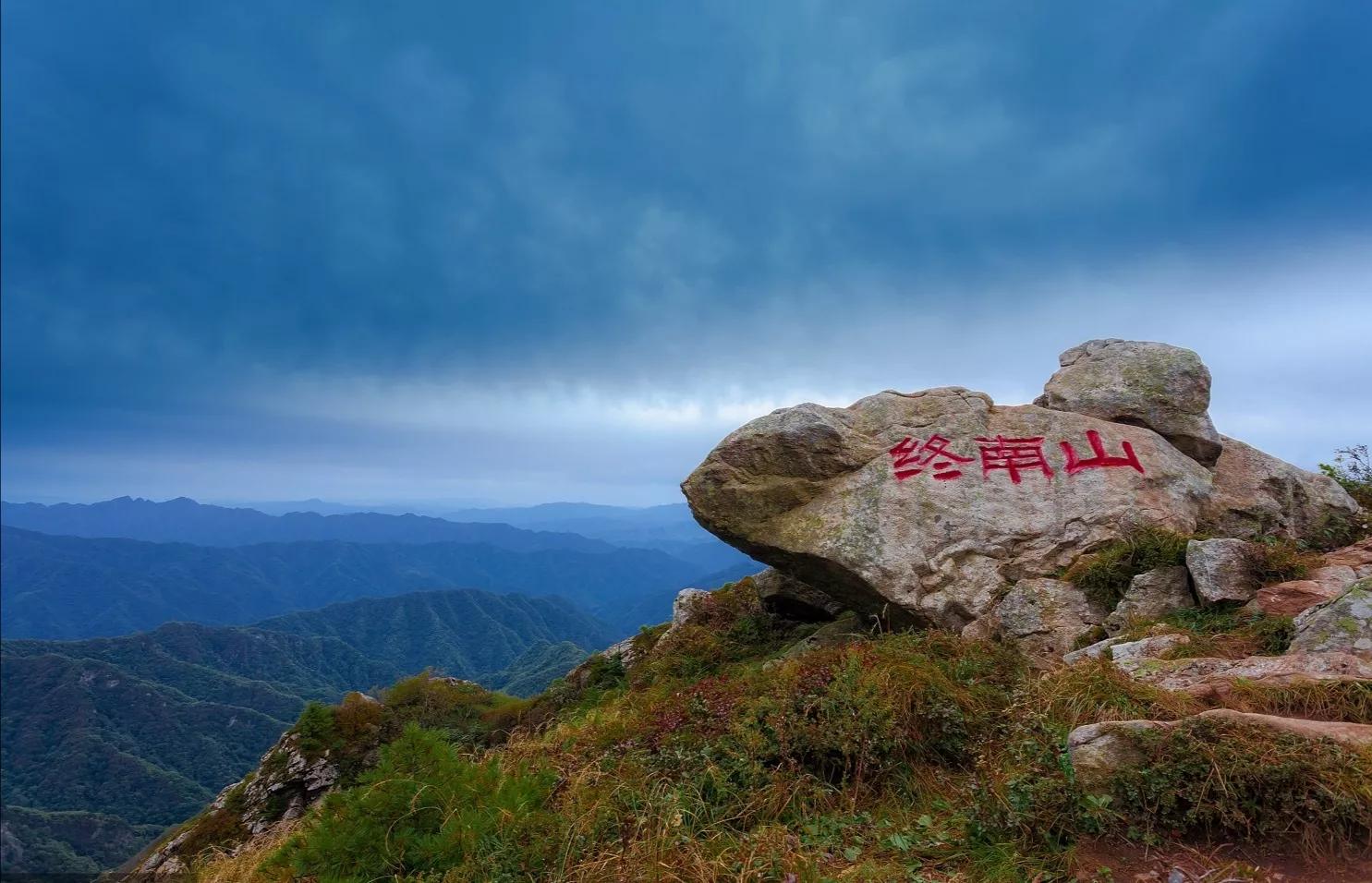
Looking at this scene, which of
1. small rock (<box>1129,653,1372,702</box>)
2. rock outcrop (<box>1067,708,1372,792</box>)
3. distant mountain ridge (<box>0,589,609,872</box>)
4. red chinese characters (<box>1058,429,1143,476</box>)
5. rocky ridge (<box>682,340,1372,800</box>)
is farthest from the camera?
distant mountain ridge (<box>0,589,609,872</box>)

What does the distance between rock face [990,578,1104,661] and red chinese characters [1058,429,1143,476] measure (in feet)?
8.31

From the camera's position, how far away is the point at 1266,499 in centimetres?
1198

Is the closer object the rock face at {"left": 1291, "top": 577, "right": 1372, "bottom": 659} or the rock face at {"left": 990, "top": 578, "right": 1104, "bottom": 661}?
the rock face at {"left": 1291, "top": 577, "right": 1372, "bottom": 659}

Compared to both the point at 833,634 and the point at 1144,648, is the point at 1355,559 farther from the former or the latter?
the point at 833,634

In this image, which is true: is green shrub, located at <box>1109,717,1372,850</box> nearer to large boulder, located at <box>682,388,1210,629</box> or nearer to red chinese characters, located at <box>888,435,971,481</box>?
large boulder, located at <box>682,388,1210,629</box>

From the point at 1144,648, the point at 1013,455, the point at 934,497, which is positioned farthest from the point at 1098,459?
the point at 1144,648

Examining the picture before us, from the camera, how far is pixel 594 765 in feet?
21.3

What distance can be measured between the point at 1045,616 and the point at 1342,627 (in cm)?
352

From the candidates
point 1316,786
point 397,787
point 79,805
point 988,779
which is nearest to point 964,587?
point 988,779

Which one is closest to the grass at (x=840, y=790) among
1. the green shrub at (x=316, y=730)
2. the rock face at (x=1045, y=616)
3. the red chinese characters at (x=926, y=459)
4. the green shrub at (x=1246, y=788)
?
the green shrub at (x=1246, y=788)

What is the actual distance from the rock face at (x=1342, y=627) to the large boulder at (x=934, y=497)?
408 centimetres

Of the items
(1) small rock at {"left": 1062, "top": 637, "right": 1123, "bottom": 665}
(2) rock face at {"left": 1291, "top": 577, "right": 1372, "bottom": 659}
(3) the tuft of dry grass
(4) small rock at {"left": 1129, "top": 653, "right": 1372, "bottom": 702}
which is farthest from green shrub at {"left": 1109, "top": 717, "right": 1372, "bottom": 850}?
(3) the tuft of dry grass

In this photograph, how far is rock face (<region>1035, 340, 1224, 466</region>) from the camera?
1255 cm

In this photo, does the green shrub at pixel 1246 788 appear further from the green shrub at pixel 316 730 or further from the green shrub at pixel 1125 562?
the green shrub at pixel 316 730
